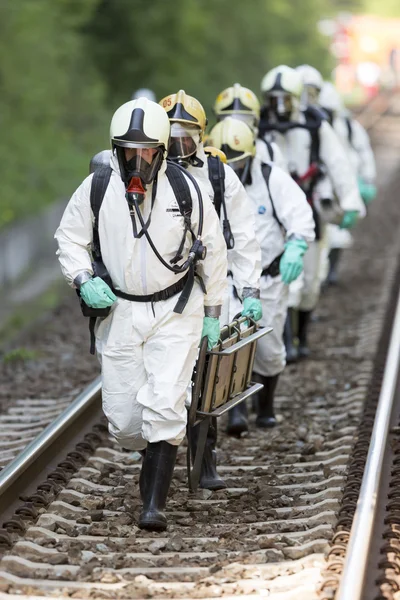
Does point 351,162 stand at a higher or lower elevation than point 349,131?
lower

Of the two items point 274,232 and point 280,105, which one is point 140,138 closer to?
point 274,232

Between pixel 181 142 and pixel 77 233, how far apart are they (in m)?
1.15

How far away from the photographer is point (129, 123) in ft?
21.3

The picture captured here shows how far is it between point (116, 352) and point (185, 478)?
1.56 metres

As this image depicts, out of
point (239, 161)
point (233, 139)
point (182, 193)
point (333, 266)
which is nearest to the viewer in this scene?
point (182, 193)

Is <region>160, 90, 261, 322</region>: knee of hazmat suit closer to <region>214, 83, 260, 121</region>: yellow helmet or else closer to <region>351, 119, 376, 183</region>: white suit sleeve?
<region>214, 83, 260, 121</region>: yellow helmet

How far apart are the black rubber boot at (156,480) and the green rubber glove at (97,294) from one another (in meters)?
0.74

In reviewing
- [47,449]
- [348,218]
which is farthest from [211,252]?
[348,218]

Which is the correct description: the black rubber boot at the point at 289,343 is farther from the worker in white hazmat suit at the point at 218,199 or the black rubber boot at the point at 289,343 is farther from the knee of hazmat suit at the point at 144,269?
the knee of hazmat suit at the point at 144,269

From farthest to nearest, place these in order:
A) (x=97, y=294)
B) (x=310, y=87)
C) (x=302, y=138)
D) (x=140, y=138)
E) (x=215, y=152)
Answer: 1. (x=310, y=87)
2. (x=302, y=138)
3. (x=215, y=152)
4. (x=97, y=294)
5. (x=140, y=138)

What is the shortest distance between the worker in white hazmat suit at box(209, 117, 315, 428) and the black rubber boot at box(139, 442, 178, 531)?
8.11 feet

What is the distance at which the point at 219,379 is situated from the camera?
23.7 feet

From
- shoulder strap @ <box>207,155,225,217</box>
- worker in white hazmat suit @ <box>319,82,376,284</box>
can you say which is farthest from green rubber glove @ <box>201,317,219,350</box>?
worker in white hazmat suit @ <box>319,82,376,284</box>

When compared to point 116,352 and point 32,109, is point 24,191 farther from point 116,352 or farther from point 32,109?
point 116,352
